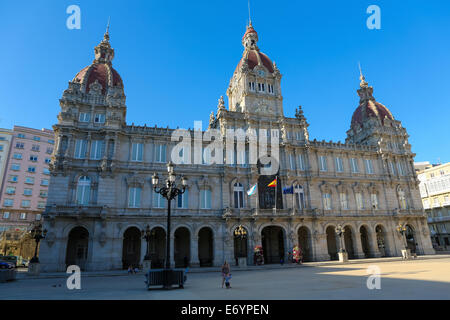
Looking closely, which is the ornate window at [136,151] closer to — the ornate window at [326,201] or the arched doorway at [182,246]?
the arched doorway at [182,246]

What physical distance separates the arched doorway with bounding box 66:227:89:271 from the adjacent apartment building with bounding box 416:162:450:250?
6627 cm

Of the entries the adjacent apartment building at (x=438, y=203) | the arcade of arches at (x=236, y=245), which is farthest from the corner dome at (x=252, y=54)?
the adjacent apartment building at (x=438, y=203)

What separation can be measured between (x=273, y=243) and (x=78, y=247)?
26.5m

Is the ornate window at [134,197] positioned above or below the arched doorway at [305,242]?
above

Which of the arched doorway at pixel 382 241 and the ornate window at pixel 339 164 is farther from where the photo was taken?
the ornate window at pixel 339 164

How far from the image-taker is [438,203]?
62.8 meters

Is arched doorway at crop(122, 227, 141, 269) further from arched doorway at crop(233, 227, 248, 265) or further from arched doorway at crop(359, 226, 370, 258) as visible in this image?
arched doorway at crop(359, 226, 370, 258)

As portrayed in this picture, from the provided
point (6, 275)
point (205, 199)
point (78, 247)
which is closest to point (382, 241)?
point (205, 199)

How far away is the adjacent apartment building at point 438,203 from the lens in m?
60.2

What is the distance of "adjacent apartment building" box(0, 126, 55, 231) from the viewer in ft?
193

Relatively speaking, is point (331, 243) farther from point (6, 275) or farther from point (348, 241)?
point (6, 275)

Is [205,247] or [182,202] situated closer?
[182,202]

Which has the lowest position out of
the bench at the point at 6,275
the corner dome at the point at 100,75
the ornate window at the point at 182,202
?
the bench at the point at 6,275

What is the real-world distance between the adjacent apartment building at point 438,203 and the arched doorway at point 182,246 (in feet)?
176
